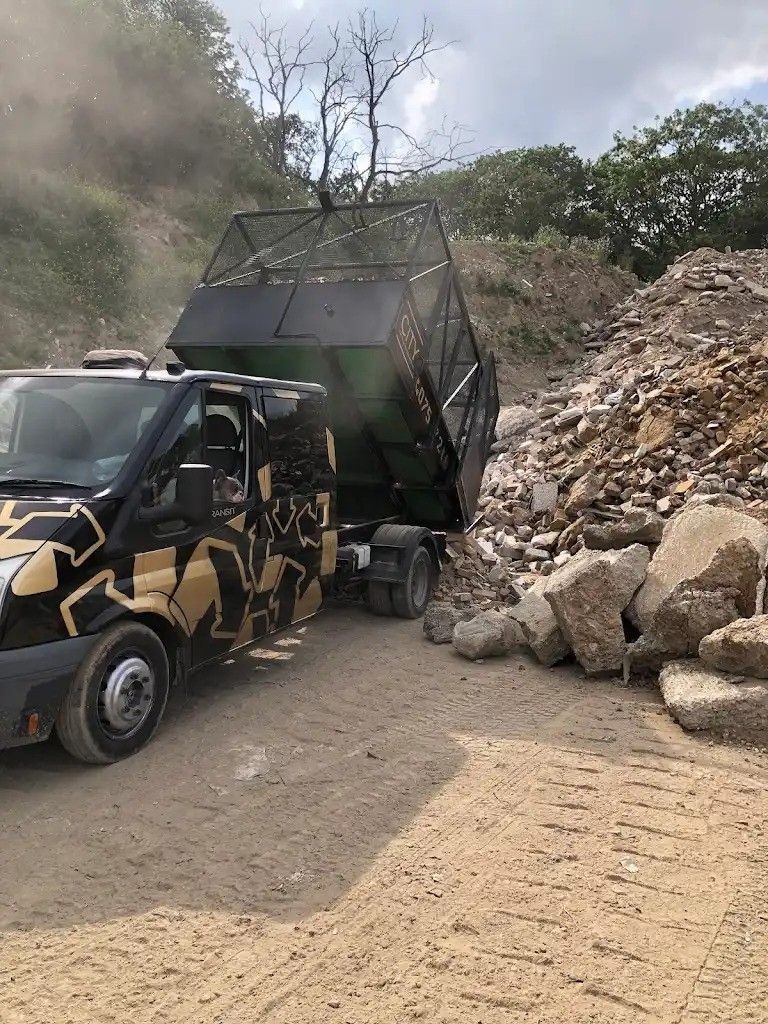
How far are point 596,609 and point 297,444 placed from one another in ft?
8.27

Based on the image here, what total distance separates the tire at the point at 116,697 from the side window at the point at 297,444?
1.58m

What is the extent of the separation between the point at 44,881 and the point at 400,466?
5.11 meters

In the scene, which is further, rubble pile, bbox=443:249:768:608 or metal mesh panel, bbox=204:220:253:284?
rubble pile, bbox=443:249:768:608

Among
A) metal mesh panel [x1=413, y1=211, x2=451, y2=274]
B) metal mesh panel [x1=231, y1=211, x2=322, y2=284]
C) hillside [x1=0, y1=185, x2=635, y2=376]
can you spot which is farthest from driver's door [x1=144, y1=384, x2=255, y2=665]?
hillside [x1=0, y1=185, x2=635, y2=376]

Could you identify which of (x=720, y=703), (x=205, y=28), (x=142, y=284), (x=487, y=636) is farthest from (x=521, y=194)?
(x=720, y=703)

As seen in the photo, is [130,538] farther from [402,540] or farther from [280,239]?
[280,239]

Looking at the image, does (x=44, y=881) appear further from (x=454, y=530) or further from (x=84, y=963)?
(x=454, y=530)

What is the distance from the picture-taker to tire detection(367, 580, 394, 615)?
7738 mm

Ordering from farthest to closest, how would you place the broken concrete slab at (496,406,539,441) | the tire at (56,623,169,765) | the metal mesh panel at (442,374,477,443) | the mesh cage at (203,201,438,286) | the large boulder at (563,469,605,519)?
the broken concrete slab at (496,406,539,441)
the large boulder at (563,469,605,519)
the metal mesh panel at (442,374,477,443)
the mesh cage at (203,201,438,286)
the tire at (56,623,169,765)

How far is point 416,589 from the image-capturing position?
315 inches

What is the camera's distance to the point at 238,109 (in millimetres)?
26547

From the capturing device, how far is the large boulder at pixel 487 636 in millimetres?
6656

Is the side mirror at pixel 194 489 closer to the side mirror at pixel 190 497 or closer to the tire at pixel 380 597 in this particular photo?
the side mirror at pixel 190 497

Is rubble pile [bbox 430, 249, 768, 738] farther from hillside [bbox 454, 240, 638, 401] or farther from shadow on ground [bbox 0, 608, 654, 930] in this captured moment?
hillside [bbox 454, 240, 638, 401]
